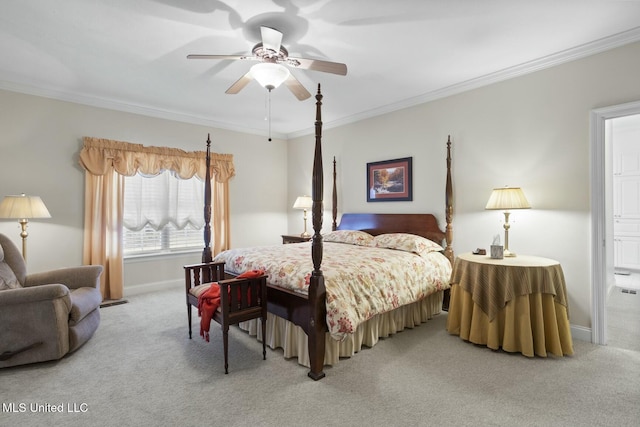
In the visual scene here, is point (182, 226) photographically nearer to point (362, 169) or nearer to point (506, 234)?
point (362, 169)

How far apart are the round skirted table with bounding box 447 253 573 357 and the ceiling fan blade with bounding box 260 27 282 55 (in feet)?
8.53

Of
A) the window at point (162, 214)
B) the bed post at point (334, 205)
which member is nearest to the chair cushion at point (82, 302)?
the window at point (162, 214)

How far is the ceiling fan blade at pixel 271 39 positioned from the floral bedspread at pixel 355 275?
1.85 meters

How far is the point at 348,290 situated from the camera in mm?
2643

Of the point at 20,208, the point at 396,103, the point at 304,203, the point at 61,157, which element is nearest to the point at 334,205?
the point at 304,203

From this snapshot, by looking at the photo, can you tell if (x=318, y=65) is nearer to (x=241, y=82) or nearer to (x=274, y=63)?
(x=274, y=63)

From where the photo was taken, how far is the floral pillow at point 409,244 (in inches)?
144

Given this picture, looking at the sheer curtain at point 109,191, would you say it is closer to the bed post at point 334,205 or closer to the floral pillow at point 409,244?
the bed post at point 334,205

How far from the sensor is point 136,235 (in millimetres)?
4805

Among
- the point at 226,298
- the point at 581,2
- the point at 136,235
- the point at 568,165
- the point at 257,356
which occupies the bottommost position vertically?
the point at 257,356

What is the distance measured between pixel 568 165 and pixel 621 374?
1839 millimetres

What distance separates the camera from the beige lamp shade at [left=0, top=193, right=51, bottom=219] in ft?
10.9

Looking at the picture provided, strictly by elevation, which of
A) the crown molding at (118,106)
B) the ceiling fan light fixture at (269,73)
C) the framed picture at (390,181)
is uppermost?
the crown molding at (118,106)

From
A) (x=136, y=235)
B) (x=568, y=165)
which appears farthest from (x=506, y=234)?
(x=136, y=235)
